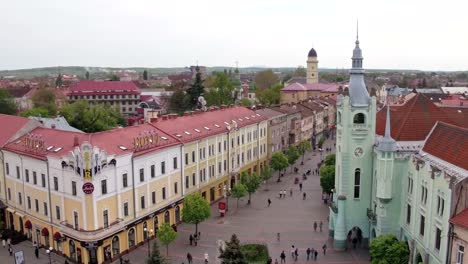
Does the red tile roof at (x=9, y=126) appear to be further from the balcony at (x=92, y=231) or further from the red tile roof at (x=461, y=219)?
the red tile roof at (x=461, y=219)

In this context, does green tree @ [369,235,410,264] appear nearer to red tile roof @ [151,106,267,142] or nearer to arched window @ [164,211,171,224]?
arched window @ [164,211,171,224]

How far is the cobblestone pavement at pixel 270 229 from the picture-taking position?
44750mm

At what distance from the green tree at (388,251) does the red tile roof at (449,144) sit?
7965 mm

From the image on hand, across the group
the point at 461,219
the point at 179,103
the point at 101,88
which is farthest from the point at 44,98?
the point at 461,219

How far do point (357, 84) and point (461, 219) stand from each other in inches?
747

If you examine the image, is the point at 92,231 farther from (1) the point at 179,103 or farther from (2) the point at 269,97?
(2) the point at 269,97

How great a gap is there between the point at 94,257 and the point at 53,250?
22.5 feet

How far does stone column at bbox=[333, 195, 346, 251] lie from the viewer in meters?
45.8

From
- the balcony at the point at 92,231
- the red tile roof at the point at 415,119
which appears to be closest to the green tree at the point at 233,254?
the balcony at the point at 92,231

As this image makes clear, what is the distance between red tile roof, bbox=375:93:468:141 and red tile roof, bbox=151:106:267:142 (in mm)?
22831

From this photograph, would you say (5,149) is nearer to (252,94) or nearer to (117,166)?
(117,166)

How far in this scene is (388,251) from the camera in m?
36.9

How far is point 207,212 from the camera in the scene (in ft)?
158

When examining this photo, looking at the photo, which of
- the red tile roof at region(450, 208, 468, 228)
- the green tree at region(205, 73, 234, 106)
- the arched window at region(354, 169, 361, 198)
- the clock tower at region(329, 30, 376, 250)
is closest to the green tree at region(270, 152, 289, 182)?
the clock tower at region(329, 30, 376, 250)
